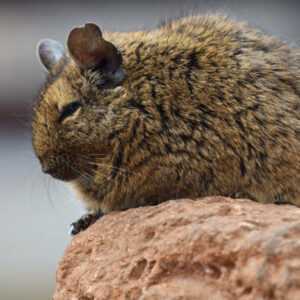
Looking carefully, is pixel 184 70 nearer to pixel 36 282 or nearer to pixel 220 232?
pixel 220 232

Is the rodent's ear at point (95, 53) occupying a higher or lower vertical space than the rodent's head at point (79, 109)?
higher

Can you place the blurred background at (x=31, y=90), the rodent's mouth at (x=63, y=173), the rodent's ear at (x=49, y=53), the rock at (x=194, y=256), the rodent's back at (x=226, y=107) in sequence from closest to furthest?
the rock at (x=194, y=256) → the rodent's back at (x=226, y=107) → the rodent's mouth at (x=63, y=173) → the rodent's ear at (x=49, y=53) → the blurred background at (x=31, y=90)

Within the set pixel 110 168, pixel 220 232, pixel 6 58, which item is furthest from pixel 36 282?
pixel 220 232

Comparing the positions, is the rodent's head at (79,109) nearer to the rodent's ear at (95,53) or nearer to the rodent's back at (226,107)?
the rodent's ear at (95,53)

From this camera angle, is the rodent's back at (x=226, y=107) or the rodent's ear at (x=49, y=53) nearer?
the rodent's back at (x=226, y=107)

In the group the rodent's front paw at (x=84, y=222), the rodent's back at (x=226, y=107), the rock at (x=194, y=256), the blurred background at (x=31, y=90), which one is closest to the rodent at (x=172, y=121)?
the rodent's back at (x=226, y=107)

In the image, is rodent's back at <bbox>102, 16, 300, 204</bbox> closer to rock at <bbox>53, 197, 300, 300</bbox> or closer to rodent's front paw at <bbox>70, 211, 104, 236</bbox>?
rock at <bbox>53, 197, 300, 300</bbox>

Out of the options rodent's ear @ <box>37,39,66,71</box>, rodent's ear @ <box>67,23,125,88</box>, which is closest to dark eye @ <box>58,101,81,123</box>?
rodent's ear @ <box>67,23,125,88</box>
